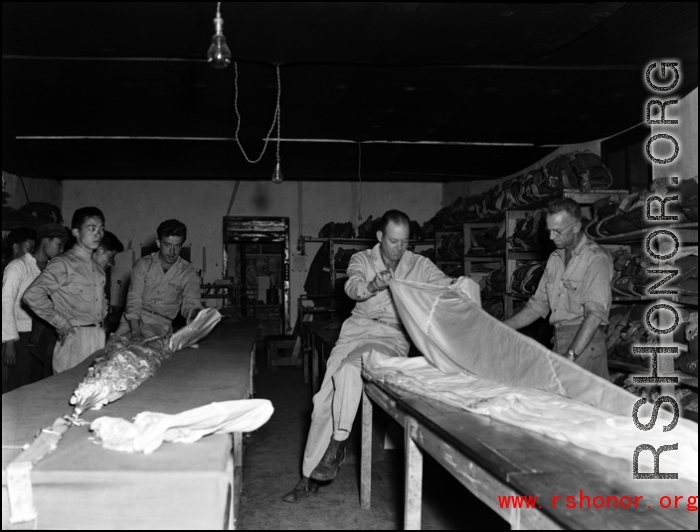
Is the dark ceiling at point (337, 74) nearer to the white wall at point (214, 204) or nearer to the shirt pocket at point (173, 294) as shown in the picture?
the shirt pocket at point (173, 294)

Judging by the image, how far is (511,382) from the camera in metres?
2.87

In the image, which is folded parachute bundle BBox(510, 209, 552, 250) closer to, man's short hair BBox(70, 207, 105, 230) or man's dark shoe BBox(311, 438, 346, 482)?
man's dark shoe BBox(311, 438, 346, 482)

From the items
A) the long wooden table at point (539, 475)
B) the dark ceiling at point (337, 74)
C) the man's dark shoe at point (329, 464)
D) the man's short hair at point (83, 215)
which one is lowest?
the man's dark shoe at point (329, 464)

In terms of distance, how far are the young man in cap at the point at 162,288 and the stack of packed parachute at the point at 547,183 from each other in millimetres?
3675

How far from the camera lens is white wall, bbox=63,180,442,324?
11.0 m

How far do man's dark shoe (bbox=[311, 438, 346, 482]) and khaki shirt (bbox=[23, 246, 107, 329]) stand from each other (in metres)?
2.17

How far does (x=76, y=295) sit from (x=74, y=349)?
0.41 m

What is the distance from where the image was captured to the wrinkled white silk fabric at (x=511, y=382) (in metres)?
1.78

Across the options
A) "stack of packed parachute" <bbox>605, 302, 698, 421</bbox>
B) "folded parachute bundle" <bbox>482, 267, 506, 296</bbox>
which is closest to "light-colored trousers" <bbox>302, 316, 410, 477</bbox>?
"stack of packed parachute" <bbox>605, 302, 698, 421</bbox>

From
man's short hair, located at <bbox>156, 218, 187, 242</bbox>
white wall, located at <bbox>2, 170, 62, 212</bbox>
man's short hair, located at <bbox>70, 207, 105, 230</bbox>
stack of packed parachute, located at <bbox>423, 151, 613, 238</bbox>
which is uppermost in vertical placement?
white wall, located at <bbox>2, 170, 62, 212</bbox>

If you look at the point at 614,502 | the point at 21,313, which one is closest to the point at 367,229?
the point at 21,313

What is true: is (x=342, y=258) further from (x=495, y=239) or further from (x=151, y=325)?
(x=151, y=325)

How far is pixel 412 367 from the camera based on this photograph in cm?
333

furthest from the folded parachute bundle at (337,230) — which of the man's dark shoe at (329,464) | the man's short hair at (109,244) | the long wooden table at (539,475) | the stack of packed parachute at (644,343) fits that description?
the long wooden table at (539,475)
